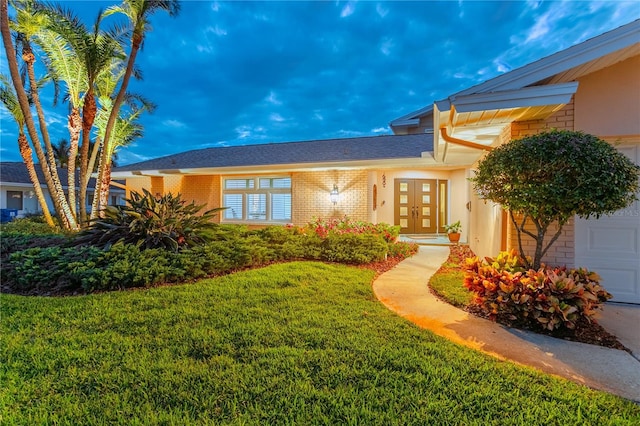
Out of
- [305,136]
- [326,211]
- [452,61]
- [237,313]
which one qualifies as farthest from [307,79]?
[305,136]

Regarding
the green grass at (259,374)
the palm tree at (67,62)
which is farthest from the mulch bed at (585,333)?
the palm tree at (67,62)

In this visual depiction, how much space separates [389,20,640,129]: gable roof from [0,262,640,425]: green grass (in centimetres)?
347

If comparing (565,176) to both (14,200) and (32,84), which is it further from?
→ (14,200)

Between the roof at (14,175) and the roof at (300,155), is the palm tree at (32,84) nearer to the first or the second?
the roof at (300,155)

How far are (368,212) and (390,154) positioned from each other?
234 centimetres

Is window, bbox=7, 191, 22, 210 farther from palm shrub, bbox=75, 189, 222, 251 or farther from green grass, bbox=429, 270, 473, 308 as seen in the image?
green grass, bbox=429, 270, 473, 308

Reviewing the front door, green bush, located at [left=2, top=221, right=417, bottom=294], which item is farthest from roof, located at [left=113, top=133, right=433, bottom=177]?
green bush, located at [left=2, top=221, right=417, bottom=294]

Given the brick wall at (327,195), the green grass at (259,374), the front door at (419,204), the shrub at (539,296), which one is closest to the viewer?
the green grass at (259,374)

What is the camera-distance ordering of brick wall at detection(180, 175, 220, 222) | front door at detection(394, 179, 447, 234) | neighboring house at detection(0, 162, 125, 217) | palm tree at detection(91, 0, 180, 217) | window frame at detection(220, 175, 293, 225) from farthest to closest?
1. neighboring house at detection(0, 162, 125, 217)
2. brick wall at detection(180, 175, 220, 222)
3. window frame at detection(220, 175, 293, 225)
4. front door at detection(394, 179, 447, 234)
5. palm tree at detection(91, 0, 180, 217)

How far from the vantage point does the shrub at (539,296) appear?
11.7 feet

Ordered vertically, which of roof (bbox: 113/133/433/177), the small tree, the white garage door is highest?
roof (bbox: 113/133/433/177)

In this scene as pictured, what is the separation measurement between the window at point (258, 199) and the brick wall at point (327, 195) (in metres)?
0.67

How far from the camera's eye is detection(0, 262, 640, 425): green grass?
2.16m

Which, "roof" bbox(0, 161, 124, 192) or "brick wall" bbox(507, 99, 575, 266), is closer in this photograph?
"brick wall" bbox(507, 99, 575, 266)
